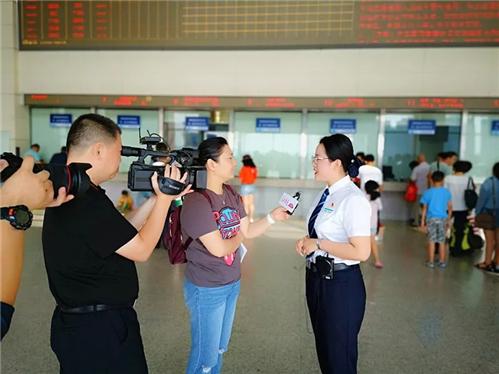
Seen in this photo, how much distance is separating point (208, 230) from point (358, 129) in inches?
279

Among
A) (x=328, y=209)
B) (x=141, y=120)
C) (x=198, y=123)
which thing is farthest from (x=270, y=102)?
(x=328, y=209)

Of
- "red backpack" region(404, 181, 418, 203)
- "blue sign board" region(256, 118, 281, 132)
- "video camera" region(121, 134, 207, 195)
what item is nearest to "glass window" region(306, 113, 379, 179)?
"blue sign board" region(256, 118, 281, 132)

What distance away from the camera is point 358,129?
8148 millimetres

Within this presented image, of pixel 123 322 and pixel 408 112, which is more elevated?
pixel 408 112

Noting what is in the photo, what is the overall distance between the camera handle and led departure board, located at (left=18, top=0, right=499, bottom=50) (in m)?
6.52

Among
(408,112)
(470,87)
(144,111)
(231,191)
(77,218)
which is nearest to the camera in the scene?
(77,218)

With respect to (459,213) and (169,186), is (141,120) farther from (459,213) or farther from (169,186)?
(169,186)

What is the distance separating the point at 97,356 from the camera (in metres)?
1.30

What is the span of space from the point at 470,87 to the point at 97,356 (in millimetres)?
7950

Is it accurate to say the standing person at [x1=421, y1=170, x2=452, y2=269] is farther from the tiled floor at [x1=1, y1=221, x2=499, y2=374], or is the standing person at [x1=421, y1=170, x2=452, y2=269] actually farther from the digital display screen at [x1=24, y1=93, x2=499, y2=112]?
the digital display screen at [x1=24, y1=93, x2=499, y2=112]

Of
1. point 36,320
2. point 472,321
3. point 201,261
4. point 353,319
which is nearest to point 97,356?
point 201,261

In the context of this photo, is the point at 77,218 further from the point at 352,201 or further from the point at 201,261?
the point at 352,201

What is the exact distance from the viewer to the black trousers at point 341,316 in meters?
1.81

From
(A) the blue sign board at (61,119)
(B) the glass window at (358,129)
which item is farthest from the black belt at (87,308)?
(A) the blue sign board at (61,119)
